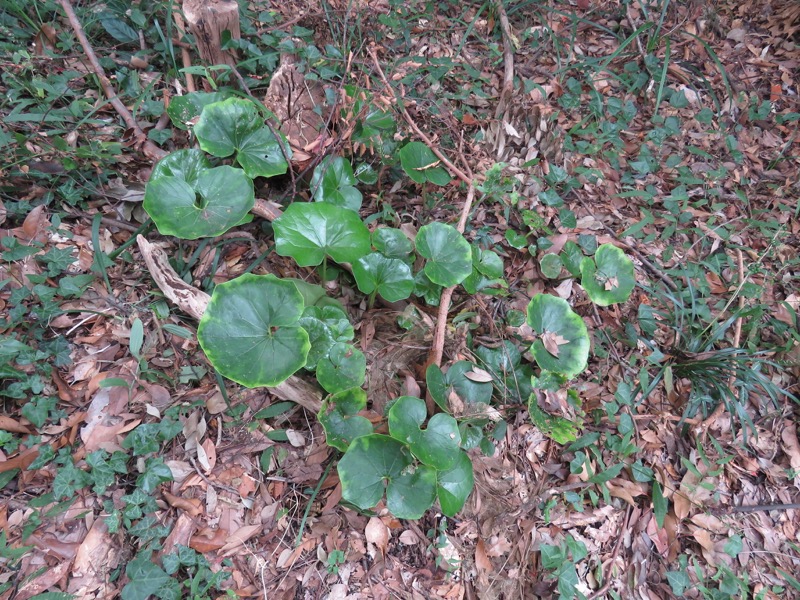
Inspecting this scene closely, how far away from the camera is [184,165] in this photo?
1833mm

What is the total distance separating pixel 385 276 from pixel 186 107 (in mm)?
1112

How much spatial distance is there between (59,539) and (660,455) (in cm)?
223

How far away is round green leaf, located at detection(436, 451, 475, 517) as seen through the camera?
1500 mm

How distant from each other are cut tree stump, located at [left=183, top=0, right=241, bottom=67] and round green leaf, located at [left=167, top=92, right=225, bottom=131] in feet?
1.24

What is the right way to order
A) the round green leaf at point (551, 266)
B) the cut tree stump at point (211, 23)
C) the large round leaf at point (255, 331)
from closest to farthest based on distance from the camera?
1. the large round leaf at point (255, 331)
2. the cut tree stump at point (211, 23)
3. the round green leaf at point (551, 266)

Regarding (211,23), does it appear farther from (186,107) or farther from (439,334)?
(439,334)

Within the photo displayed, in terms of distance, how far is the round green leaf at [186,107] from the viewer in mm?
1904

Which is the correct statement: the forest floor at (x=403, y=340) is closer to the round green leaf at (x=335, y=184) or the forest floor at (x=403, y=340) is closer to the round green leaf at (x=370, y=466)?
the round green leaf at (x=335, y=184)

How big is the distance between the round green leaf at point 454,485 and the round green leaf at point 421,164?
1.22 meters

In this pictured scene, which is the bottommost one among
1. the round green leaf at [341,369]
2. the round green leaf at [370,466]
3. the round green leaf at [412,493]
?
the round green leaf at [412,493]

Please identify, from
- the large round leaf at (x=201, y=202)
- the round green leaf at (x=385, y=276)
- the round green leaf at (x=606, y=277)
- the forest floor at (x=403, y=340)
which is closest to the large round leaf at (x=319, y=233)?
the round green leaf at (x=385, y=276)

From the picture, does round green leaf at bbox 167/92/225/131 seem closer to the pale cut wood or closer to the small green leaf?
the pale cut wood

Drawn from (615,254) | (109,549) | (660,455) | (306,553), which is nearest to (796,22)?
(615,254)

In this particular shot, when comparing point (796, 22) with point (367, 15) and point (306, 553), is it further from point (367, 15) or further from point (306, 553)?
point (306, 553)
